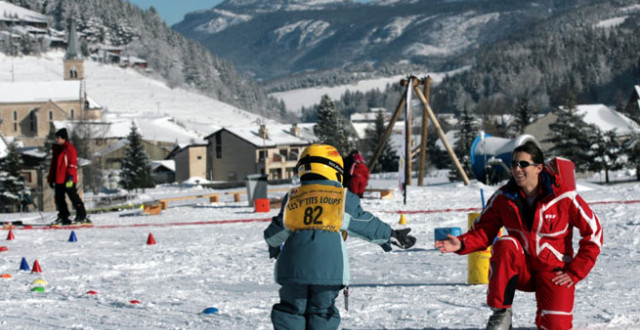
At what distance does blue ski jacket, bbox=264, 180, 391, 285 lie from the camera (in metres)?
5.30

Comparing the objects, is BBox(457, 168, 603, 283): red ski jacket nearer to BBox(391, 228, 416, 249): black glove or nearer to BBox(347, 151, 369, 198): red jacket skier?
BBox(391, 228, 416, 249): black glove

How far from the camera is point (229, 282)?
10.0 m

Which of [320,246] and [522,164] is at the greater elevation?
[522,164]

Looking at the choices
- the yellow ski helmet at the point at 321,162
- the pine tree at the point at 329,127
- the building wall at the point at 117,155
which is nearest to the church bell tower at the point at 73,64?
the building wall at the point at 117,155

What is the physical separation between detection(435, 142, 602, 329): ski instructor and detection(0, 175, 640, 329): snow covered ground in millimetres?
825

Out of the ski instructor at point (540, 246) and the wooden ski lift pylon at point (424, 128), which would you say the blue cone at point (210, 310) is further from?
the wooden ski lift pylon at point (424, 128)

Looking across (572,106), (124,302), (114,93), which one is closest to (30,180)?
(572,106)

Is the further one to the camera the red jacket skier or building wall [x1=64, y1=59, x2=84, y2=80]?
building wall [x1=64, y1=59, x2=84, y2=80]

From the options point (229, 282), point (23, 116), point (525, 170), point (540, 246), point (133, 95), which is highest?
point (133, 95)

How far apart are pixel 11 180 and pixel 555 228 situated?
52342 millimetres

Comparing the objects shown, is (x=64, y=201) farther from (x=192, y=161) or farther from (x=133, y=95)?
(x=133, y=95)

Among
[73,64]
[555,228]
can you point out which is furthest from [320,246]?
[73,64]

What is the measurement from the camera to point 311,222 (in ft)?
17.7

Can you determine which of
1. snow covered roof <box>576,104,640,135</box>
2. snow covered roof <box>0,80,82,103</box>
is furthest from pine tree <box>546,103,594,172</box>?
snow covered roof <box>0,80,82,103</box>
